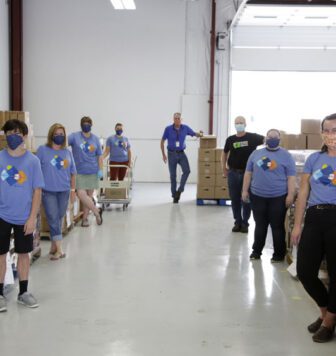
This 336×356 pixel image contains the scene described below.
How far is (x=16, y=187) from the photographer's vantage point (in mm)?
3982

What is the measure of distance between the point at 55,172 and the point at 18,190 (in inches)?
56.2

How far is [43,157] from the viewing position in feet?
17.8

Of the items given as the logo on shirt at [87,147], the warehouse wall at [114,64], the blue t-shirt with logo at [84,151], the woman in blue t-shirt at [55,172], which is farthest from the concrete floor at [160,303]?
the warehouse wall at [114,64]

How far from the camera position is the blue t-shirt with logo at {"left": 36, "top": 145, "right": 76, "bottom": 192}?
17.7 feet

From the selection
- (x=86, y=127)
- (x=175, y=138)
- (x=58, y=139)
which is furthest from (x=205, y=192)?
(x=58, y=139)

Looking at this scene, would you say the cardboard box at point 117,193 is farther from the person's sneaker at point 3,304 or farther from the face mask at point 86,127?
the person's sneaker at point 3,304

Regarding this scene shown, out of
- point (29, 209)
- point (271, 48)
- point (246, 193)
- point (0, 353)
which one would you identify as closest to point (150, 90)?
point (271, 48)

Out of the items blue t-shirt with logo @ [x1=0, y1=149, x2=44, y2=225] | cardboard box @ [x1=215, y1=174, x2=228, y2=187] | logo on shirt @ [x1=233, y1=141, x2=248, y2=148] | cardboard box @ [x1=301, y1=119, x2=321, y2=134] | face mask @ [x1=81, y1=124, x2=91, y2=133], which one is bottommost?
cardboard box @ [x1=215, y1=174, x2=228, y2=187]

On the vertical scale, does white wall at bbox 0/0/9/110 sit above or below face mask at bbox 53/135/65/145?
above

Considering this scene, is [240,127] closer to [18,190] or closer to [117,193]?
[117,193]

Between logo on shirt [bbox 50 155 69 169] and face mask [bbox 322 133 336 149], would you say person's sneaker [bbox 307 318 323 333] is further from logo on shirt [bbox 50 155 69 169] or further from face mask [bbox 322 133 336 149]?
logo on shirt [bbox 50 155 69 169]

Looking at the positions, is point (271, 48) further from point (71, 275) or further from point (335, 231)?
point (335, 231)

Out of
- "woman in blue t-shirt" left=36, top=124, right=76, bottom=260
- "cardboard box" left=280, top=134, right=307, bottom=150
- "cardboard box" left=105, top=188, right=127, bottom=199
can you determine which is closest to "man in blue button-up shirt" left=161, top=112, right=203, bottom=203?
"cardboard box" left=105, top=188, right=127, bottom=199

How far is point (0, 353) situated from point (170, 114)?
11.3 metres
